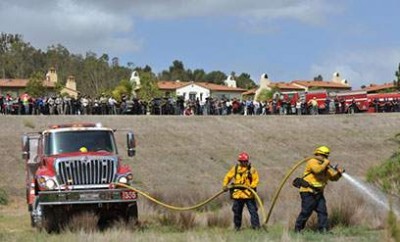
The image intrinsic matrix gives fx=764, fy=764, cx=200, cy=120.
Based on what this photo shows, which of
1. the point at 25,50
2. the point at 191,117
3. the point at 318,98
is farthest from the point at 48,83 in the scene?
the point at 191,117

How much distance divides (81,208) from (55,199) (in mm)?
646

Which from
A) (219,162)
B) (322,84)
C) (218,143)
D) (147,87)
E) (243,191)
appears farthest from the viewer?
(322,84)

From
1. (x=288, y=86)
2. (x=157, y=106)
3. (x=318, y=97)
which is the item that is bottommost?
(x=157, y=106)

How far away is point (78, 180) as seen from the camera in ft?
51.3

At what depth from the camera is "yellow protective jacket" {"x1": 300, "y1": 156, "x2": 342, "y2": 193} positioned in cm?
1369

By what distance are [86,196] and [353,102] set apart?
1829 inches

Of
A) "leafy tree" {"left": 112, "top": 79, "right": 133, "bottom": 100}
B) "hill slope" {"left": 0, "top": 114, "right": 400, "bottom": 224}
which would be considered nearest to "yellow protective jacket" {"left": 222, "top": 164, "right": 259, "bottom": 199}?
"hill slope" {"left": 0, "top": 114, "right": 400, "bottom": 224}

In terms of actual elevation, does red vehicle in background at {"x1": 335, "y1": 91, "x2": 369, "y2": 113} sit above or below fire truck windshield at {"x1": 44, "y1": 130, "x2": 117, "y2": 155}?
above

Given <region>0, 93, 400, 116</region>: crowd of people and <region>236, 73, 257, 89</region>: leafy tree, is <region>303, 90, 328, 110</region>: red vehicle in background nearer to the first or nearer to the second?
<region>0, 93, 400, 116</region>: crowd of people

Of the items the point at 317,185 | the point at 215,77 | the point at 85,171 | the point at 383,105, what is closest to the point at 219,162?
the point at 85,171

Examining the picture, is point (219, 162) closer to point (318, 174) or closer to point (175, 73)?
point (318, 174)

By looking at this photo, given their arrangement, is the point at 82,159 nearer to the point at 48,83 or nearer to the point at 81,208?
the point at 81,208

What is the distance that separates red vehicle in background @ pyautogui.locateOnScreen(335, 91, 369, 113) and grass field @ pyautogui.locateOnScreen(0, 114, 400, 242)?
6274mm

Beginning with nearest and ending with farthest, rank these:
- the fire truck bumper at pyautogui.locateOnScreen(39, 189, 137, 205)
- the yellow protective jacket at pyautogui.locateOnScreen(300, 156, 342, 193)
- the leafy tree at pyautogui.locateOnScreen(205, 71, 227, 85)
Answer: the yellow protective jacket at pyautogui.locateOnScreen(300, 156, 342, 193)
the fire truck bumper at pyautogui.locateOnScreen(39, 189, 137, 205)
the leafy tree at pyautogui.locateOnScreen(205, 71, 227, 85)
